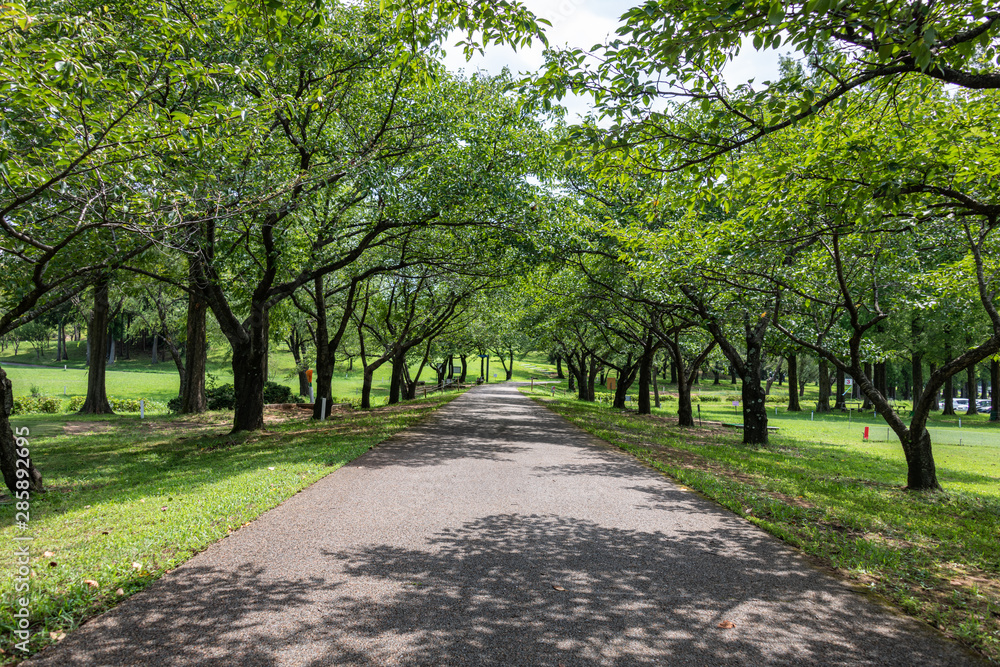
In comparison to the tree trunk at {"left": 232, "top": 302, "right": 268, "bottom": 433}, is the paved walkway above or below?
below

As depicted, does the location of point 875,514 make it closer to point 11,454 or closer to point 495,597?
point 495,597

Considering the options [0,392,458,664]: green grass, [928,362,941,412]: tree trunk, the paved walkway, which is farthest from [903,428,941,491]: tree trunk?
[0,392,458,664]: green grass

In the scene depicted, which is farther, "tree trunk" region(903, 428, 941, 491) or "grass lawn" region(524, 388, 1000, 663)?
"tree trunk" region(903, 428, 941, 491)

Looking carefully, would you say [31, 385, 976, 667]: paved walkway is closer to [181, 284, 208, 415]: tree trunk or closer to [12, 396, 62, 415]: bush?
[181, 284, 208, 415]: tree trunk

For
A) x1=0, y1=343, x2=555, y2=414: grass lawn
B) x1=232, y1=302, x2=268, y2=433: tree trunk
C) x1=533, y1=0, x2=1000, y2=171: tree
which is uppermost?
x1=533, y1=0, x2=1000, y2=171: tree

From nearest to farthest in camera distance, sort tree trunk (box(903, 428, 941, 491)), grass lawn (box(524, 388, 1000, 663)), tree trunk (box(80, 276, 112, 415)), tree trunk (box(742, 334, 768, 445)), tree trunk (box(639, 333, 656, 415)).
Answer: grass lawn (box(524, 388, 1000, 663)) < tree trunk (box(903, 428, 941, 491)) < tree trunk (box(742, 334, 768, 445)) < tree trunk (box(80, 276, 112, 415)) < tree trunk (box(639, 333, 656, 415))

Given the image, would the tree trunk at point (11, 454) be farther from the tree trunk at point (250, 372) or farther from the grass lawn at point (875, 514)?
the grass lawn at point (875, 514)

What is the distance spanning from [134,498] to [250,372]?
21.1 ft

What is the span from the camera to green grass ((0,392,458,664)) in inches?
151

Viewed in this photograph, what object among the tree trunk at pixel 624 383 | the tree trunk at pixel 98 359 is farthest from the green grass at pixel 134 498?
the tree trunk at pixel 624 383

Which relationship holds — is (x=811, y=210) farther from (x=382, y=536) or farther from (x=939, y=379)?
(x=382, y=536)

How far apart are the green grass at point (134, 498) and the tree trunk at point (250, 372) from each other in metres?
0.50

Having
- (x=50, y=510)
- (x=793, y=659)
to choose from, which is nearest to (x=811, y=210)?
(x=793, y=659)

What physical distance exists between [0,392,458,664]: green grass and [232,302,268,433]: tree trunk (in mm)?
502
